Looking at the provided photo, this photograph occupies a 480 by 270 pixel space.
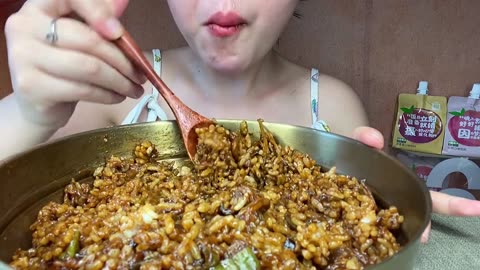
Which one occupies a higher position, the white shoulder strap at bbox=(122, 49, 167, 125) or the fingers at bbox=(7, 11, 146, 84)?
the fingers at bbox=(7, 11, 146, 84)

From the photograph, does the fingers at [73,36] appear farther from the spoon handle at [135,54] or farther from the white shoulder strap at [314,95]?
the white shoulder strap at [314,95]

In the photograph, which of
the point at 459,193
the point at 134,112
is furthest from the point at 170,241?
the point at 459,193

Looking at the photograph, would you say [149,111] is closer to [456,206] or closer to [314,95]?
[314,95]

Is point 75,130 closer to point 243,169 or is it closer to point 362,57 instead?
point 243,169

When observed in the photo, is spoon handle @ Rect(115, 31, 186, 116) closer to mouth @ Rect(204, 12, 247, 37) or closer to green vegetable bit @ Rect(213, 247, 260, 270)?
mouth @ Rect(204, 12, 247, 37)

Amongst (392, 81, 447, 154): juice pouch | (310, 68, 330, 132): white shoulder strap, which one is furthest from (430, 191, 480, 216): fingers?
(392, 81, 447, 154): juice pouch

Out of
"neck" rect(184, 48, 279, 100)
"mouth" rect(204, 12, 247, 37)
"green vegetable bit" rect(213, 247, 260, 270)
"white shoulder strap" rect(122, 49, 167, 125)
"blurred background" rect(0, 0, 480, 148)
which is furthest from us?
"blurred background" rect(0, 0, 480, 148)
